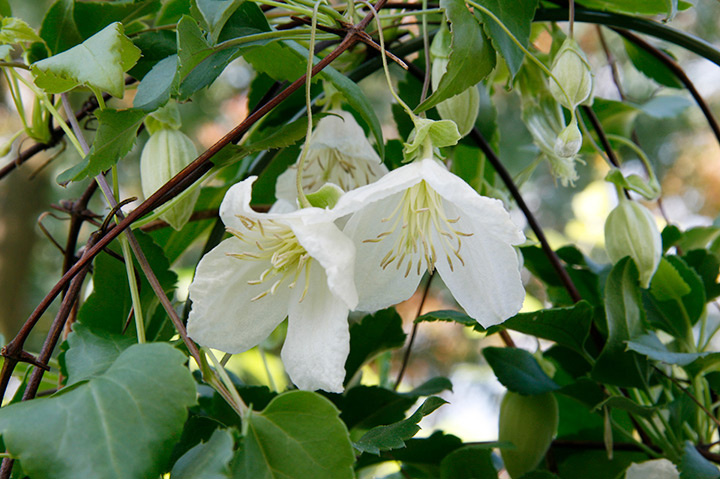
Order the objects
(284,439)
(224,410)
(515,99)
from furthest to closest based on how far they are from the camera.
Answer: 1. (515,99)
2. (224,410)
3. (284,439)

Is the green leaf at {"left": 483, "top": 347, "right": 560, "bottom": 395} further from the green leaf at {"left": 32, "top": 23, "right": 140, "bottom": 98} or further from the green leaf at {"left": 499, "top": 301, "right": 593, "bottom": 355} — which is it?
the green leaf at {"left": 32, "top": 23, "right": 140, "bottom": 98}

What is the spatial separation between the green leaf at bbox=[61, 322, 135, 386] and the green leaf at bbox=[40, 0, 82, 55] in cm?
20

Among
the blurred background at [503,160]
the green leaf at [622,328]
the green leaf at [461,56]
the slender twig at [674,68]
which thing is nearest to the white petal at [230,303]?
the green leaf at [461,56]

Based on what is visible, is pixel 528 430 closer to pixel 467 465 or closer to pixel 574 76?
pixel 467 465

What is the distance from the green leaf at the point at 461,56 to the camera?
305 mm

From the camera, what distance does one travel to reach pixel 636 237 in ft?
1.36

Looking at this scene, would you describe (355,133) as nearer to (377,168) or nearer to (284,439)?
(377,168)

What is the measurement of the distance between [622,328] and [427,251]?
176 millimetres

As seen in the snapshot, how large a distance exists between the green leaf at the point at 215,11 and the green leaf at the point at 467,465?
29 centimetres

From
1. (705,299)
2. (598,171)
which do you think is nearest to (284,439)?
(705,299)

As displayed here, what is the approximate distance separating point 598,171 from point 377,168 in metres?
2.31

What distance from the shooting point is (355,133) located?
1.34 ft

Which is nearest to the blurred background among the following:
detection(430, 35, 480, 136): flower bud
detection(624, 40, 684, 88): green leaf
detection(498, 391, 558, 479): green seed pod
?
detection(624, 40, 684, 88): green leaf

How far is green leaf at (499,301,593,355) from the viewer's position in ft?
1.26
